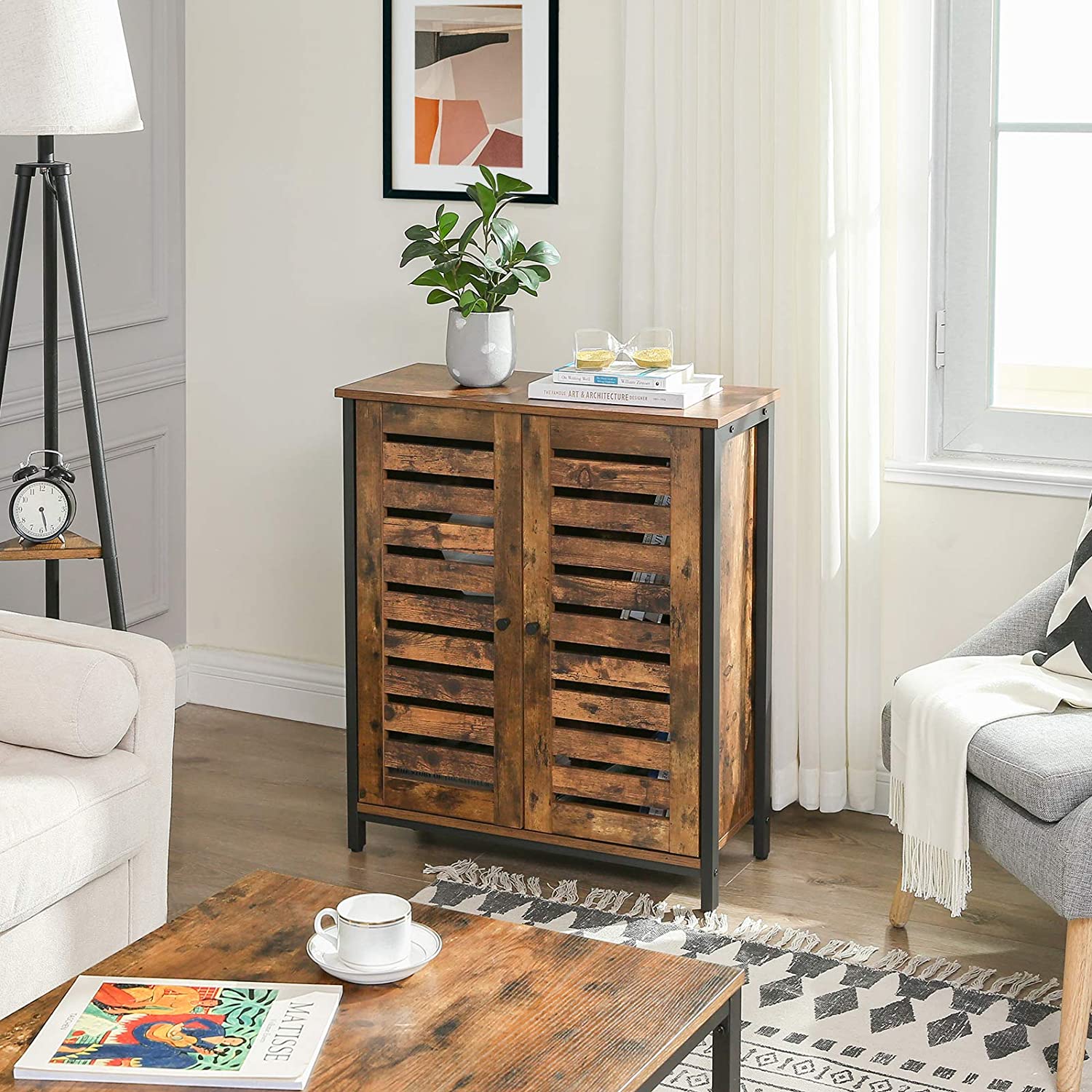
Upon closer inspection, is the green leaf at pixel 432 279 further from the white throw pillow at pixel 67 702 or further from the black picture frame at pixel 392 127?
the white throw pillow at pixel 67 702

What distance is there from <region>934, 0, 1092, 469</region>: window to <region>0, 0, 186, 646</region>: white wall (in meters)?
1.94

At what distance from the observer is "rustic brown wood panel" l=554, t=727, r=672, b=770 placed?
9.75ft

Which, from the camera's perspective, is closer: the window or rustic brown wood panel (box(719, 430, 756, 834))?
rustic brown wood panel (box(719, 430, 756, 834))

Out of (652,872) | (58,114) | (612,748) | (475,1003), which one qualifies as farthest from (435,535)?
(475,1003)

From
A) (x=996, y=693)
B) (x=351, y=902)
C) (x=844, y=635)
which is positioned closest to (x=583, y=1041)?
(x=351, y=902)

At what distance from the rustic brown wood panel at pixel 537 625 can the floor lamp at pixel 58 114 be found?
2.64 ft

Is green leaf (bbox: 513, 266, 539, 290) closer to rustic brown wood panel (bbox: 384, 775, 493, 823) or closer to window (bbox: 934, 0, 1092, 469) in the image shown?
window (bbox: 934, 0, 1092, 469)

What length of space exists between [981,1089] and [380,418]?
5.37ft

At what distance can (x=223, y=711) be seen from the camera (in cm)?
418

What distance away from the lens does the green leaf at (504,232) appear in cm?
302

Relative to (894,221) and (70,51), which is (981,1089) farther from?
(70,51)

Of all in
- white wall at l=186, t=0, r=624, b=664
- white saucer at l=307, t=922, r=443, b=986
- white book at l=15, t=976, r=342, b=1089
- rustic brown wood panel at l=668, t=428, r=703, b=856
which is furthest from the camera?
white wall at l=186, t=0, r=624, b=664

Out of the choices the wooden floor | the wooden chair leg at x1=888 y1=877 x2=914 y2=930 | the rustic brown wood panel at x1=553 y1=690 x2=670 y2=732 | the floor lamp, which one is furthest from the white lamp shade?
the wooden chair leg at x1=888 y1=877 x2=914 y2=930

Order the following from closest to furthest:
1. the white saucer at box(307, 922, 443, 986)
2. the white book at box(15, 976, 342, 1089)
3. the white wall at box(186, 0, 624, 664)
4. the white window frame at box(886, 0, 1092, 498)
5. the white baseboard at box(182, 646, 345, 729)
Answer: the white book at box(15, 976, 342, 1089), the white saucer at box(307, 922, 443, 986), the white window frame at box(886, 0, 1092, 498), the white wall at box(186, 0, 624, 664), the white baseboard at box(182, 646, 345, 729)
